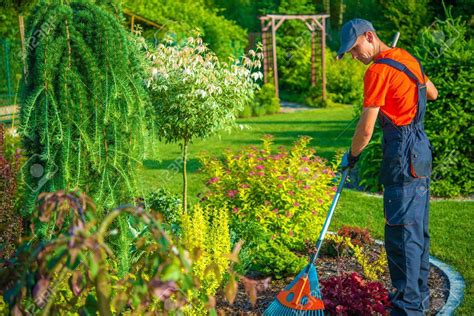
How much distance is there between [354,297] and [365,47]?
1711mm

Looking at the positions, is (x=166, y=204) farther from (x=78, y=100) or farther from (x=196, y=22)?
(x=196, y=22)

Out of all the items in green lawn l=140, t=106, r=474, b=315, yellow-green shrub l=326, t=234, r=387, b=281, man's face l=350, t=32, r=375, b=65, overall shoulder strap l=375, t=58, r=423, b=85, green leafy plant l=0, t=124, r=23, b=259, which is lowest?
green lawn l=140, t=106, r=474, b=315

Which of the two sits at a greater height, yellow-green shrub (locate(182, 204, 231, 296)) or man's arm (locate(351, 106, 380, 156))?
man's arm (locate(351, 106, 380, 156))

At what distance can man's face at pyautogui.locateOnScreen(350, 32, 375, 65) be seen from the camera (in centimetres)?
434

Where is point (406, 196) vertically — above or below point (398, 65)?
below

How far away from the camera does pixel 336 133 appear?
47.4 feet

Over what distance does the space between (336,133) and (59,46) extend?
35.2ft

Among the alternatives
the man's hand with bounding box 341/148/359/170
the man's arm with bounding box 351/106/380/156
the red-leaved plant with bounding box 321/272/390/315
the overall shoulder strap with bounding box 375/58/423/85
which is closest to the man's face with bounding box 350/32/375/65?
the overall shoulder strap with bounding box 375/58/423/85

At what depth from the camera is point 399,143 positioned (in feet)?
14.1

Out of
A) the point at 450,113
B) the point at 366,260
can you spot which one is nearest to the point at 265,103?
the point at 450,113

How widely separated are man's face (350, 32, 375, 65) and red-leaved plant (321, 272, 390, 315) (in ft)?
5.18

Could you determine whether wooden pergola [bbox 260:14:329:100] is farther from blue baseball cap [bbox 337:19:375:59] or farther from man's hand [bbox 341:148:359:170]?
blue baseball cap [bbox 337:19:375:59]

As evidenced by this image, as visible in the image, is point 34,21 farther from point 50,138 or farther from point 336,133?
point 336,133

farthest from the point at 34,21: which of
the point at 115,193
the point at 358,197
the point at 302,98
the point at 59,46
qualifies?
the point at 302,98
